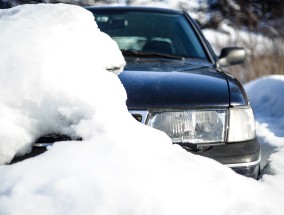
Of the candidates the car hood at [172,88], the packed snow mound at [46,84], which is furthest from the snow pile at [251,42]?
the packed snow mound at [46,84]

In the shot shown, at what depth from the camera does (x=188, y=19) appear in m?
3.73

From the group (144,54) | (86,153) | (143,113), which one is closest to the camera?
(86,153)

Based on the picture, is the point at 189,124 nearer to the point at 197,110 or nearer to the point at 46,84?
the point at 197,110

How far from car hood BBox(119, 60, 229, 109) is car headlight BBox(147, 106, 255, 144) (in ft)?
0.12

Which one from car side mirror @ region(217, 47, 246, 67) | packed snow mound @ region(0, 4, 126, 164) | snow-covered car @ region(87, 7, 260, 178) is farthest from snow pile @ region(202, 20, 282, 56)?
packed snow mound @ region(0, 4, 126, 164)

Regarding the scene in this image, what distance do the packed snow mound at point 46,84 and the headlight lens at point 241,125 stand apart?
1.89 feet

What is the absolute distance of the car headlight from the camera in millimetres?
2025

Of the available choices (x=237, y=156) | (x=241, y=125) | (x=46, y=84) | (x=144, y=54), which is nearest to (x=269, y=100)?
(x=144, y=54)

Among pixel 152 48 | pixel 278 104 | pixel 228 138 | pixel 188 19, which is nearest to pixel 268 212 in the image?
pixel 228 138

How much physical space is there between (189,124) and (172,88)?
0.61 feet

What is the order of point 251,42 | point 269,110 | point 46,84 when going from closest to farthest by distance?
point 46,84 < point 269,110 < point 251,42

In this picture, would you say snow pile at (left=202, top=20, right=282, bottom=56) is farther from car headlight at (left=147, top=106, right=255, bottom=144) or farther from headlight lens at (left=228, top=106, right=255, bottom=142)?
car headlight at (left=147, top=106, right=255, bottom=144)

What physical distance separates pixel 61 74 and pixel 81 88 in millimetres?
100

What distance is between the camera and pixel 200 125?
206 centimetres
